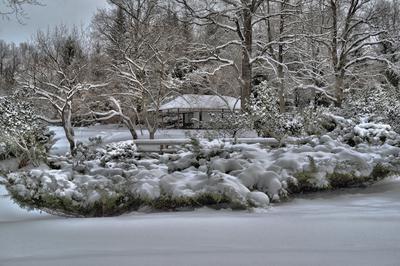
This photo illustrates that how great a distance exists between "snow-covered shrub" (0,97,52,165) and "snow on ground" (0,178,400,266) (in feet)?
29.9

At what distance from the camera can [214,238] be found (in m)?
3.96

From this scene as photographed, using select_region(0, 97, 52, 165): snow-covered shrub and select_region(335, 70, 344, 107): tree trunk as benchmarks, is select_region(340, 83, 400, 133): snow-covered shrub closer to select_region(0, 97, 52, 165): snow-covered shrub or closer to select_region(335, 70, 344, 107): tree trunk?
select_region(335, 70, 344, 107): tree trunk

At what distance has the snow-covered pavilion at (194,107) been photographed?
29016 millimetres

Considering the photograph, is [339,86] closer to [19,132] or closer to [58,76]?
[58,76]

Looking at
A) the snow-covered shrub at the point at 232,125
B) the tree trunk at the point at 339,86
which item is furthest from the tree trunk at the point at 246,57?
the tree trunk at the point at 339,86

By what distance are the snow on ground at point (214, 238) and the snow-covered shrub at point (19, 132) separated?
9125mm

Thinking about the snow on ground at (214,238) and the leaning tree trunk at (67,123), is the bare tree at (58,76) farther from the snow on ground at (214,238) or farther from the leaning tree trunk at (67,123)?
the snow on ground at (214,238)

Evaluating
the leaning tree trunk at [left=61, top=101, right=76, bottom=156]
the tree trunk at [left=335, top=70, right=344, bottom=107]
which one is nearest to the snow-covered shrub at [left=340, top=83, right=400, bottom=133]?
the tree trunk at [left=335, top=70, right=344, bottom=107]

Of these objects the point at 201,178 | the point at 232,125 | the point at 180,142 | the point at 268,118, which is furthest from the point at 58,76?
the point at 201,178

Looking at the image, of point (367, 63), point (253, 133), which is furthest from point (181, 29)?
point (367, 63)

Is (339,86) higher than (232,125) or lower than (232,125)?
higher

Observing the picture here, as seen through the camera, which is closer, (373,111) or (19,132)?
(373,111)

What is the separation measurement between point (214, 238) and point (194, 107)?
26.6 m

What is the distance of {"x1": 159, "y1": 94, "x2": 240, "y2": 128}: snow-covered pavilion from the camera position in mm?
29016
